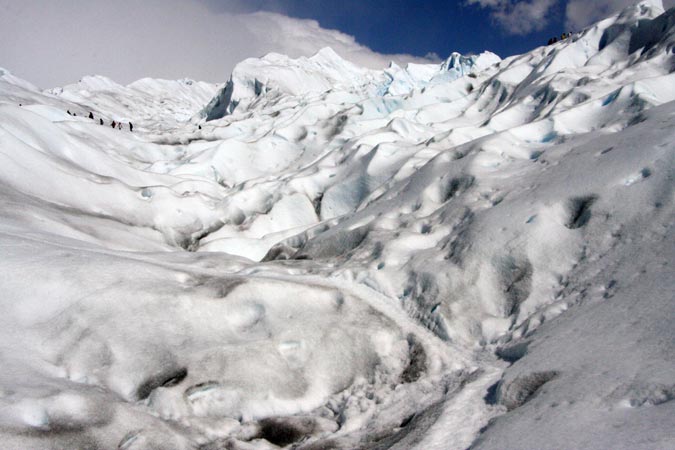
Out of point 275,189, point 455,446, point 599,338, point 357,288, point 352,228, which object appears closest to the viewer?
point 455,446

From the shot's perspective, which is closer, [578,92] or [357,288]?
[357,288]

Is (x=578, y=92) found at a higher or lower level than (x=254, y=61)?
lower

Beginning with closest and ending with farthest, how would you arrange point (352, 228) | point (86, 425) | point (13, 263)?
point (86, 425) < point (13, 263) < point (352, 228)

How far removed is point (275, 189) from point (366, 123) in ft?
30.1

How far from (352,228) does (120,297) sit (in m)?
4.70

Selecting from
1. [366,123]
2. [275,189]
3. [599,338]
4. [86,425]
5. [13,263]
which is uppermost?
[366,123]

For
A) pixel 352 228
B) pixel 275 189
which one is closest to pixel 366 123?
pixel 275 189

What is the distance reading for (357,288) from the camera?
6.34 m

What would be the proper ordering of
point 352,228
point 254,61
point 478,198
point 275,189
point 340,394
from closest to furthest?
point 340,394 → point 478,198 → point 352,228 → point 275,189 → point 254,61

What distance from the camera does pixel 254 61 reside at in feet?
177

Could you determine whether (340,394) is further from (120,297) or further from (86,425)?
(120,297)

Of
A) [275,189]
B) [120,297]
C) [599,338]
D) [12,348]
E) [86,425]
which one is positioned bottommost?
[599,338]

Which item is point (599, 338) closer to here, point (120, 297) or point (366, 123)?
point (120, 297)

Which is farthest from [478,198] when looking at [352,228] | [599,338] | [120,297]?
[120,297]
